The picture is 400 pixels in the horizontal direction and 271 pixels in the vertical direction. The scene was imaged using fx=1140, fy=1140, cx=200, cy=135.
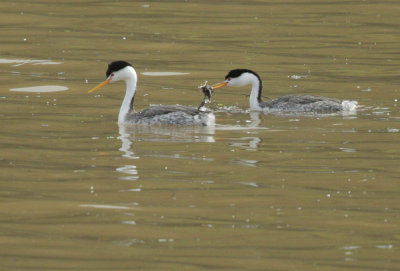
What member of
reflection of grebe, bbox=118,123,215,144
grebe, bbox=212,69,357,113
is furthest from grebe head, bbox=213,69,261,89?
reflection of grebe, bbox=118,123,215,144

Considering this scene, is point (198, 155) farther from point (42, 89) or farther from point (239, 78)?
point (42, 89)

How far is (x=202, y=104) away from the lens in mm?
15547

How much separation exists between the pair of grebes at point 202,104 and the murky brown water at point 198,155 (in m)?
0.24

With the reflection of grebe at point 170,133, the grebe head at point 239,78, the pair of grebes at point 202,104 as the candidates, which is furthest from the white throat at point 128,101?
the grebe head at point 239,78

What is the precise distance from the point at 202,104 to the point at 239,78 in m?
2.08

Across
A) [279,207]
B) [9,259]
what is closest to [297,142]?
[279,207]

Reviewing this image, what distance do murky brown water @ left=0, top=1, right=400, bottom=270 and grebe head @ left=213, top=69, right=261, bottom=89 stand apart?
0.89ft

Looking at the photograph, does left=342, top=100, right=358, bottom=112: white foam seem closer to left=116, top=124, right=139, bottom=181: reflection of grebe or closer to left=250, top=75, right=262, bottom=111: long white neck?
left=250, top=75, right=262, bottom=111: long white neck

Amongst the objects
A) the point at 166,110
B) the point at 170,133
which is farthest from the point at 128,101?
the point at 170,133

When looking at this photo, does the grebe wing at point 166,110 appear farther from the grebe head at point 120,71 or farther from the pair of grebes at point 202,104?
the grebe head at point 120,71

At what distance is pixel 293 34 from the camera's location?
23266 mm

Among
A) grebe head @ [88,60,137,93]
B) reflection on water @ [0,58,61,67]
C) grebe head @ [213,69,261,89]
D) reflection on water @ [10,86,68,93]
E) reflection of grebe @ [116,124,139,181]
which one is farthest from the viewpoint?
reflection on water @ [0,58,61,67]

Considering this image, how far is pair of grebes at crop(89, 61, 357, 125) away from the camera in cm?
Answer: 1472

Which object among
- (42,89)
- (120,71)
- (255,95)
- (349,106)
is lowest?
(349,106)
